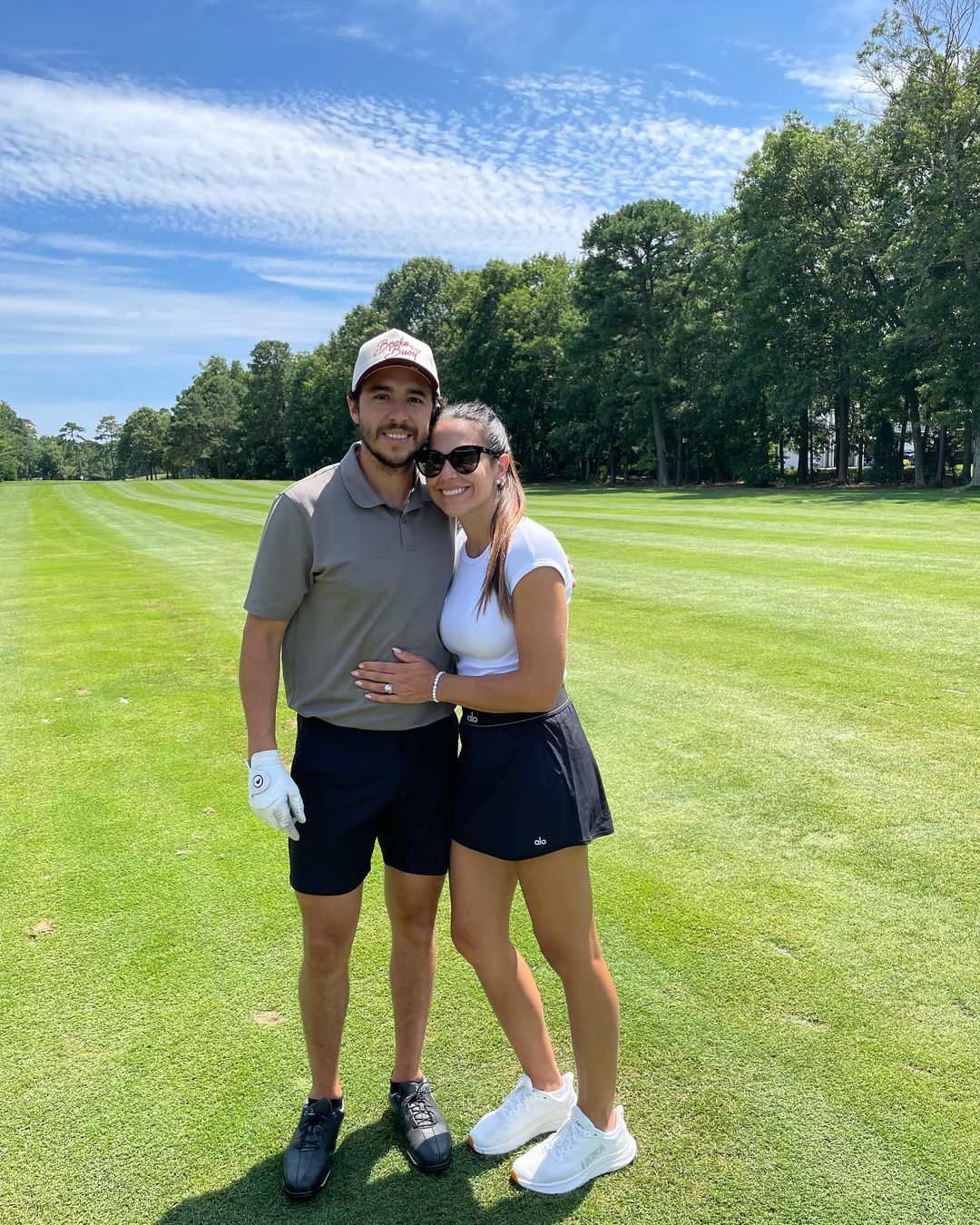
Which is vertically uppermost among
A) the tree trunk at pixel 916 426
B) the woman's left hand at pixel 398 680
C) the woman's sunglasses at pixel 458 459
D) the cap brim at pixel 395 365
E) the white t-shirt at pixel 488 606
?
the tree trunk at pixel 916 426

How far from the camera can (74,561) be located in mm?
19891

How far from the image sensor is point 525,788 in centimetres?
249

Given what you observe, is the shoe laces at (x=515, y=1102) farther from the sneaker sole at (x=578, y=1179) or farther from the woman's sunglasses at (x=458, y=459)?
the woman's sunglasses at (x=458, y=459)

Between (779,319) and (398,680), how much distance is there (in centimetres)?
4352

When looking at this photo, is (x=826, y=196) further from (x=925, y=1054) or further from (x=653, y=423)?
(x=925, y=1054)

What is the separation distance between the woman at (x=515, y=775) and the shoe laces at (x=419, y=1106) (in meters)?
0.15

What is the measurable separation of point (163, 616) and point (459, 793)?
33.2 ft

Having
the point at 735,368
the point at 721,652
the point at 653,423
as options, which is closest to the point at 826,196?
the point at 735,368

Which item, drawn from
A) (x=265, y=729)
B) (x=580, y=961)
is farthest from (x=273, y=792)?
(x=580, y=961)

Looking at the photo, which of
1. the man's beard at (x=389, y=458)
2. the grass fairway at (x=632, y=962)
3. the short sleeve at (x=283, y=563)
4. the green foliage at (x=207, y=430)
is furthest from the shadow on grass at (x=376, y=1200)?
the green foliage at (x=207, y=430)

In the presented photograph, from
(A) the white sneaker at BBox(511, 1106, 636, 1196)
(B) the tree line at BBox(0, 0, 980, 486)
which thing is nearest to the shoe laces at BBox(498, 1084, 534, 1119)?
(A) the white sneaker at BBox(511, 1106, 636, 1196)

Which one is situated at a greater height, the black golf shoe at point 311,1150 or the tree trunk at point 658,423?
the tree trunk at point 658,423

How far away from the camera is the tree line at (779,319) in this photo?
34.1 metres

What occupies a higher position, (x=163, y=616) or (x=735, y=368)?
(x=735, y=368)
